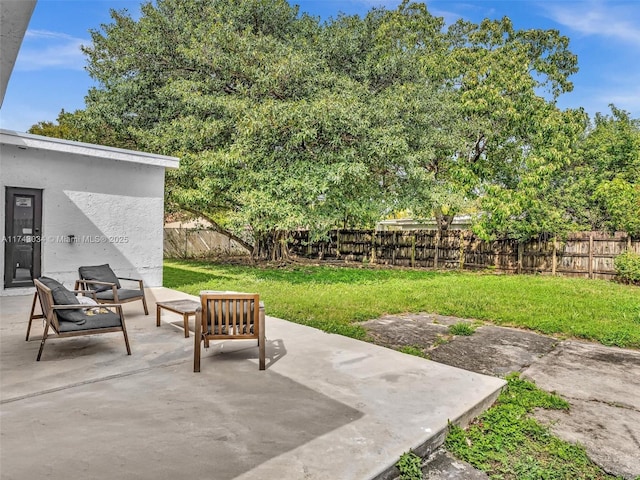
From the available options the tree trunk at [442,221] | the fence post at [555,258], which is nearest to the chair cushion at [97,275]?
the tree trunk at [442,221]

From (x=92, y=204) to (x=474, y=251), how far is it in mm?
12675

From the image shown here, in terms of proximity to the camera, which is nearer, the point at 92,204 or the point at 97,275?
the point at 97,275

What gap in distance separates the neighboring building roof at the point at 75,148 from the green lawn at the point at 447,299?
3.10 meters

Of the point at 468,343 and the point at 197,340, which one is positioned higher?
the point at 197,340

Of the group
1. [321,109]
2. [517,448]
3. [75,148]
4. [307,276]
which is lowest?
[517,448]

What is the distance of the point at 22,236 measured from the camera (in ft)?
25.6

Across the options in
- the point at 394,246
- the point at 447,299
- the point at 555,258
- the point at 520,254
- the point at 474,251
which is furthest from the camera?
the point at 394,246

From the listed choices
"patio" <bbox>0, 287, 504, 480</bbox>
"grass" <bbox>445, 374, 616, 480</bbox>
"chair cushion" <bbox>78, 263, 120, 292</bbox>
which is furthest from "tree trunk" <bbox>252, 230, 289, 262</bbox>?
"grass" <bbox>445, 374, 616, 480</bbox>

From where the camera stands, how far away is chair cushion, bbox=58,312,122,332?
3.95 m

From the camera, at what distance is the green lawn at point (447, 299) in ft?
20.6

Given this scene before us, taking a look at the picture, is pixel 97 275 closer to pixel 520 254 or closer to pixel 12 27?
pixel 12 27

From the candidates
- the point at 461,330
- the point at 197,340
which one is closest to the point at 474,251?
the point at 461,330

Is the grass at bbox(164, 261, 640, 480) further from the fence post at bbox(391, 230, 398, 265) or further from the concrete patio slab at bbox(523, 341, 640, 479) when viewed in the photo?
the fence post at bbox(391, 230, 398, 265)

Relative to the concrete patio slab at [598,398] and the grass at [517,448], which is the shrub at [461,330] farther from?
the grass at [517,448]
